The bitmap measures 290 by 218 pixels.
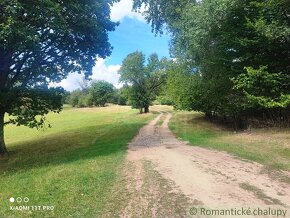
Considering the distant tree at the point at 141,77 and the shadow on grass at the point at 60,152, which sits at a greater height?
the distant tree at the point at 141,77

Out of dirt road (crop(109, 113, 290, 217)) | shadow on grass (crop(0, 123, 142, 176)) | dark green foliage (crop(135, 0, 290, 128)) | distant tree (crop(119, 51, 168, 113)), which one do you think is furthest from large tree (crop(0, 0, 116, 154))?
distant tree (crop(119, 51, 168, 113))

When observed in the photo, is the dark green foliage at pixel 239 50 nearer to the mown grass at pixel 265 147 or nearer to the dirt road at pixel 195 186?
the mown grass at pixel 265 147

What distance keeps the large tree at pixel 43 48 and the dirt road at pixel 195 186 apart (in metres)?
8.19

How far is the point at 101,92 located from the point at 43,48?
354 ft

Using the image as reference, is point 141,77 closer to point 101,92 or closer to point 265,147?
point 265,147

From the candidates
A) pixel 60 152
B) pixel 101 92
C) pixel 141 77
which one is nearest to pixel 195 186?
pixel 60 152

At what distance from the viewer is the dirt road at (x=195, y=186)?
26.6ft

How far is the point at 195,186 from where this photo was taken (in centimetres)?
975

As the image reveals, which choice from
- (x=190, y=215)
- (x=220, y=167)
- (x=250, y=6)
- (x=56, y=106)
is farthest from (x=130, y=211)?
(x=250, y=6)

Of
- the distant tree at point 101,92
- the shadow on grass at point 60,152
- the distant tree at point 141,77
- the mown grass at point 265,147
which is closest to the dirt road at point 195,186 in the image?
the mown grass at point 265,147

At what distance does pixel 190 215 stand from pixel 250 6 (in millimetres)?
19597

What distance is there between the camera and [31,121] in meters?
19.9

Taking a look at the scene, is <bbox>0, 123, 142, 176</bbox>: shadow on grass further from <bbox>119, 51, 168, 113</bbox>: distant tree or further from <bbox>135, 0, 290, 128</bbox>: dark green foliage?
<bbox>119, 51, 168, 113</bbox>: distant tree

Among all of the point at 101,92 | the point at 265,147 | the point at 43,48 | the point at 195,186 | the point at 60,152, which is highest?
the point at 101,92
